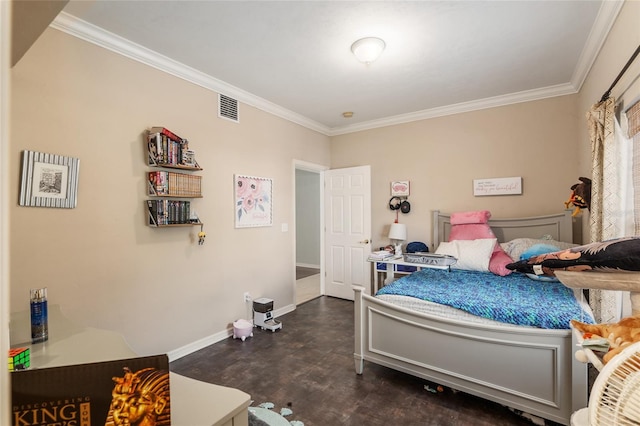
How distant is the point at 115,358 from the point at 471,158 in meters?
4.16

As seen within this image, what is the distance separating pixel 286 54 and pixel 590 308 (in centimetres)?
323

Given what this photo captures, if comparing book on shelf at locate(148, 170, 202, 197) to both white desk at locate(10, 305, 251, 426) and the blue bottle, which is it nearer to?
white desk at locate(10, 305, 251, 426)

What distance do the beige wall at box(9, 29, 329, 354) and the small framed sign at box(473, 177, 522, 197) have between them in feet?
9.29

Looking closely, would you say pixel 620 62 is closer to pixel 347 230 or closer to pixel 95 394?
pixel 95 394

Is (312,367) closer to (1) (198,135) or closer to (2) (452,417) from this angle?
(2) (452,417)

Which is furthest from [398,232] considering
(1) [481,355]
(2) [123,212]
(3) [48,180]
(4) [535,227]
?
(3) [48,180]

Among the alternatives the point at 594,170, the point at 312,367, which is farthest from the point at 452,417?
the point at 594,170

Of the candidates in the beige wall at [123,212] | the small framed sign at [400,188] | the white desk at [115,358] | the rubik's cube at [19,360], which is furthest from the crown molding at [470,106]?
the rubik's cube at [19,360]

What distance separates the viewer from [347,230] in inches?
191

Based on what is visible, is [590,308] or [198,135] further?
[198,135]

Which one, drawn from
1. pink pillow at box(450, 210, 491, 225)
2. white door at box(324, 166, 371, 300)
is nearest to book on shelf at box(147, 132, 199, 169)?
white door at box(324, 166, 371, 300)

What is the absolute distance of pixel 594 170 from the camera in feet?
7.90

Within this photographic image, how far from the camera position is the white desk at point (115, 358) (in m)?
A: 0.83

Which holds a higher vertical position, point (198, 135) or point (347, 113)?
point (347, 113)
